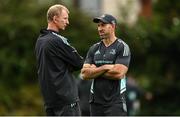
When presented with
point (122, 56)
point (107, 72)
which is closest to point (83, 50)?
point (122, 56)

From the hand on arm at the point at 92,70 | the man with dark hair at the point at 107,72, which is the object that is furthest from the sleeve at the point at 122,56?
the hand on arm at the point at 92,70

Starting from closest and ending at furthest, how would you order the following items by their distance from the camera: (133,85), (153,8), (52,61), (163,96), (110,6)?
(52,61), (133,85), (163,96), (153,8), (110,6)

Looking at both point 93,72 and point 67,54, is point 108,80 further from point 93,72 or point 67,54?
point 67,54

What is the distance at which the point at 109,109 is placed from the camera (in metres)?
9.48

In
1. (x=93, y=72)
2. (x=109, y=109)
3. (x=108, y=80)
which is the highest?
(x=93, y=72)

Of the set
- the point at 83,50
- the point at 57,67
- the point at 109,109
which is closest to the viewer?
the point at 57,67

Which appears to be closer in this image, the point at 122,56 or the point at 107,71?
the point at 107,71

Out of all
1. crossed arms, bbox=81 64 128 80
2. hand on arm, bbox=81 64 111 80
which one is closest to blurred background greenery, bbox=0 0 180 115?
hand on arm, bbox=81 64 111 80

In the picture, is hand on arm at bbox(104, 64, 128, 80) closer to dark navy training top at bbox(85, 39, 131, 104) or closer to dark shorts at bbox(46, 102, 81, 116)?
dark navy training top at bbox(85, 39, 131, 104)

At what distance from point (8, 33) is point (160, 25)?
4.30 metres

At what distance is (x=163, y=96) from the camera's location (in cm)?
2114

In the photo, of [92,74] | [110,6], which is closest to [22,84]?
[110,6]

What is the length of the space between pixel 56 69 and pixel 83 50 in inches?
460

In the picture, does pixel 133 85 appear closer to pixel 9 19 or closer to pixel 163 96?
pixel 163 96
